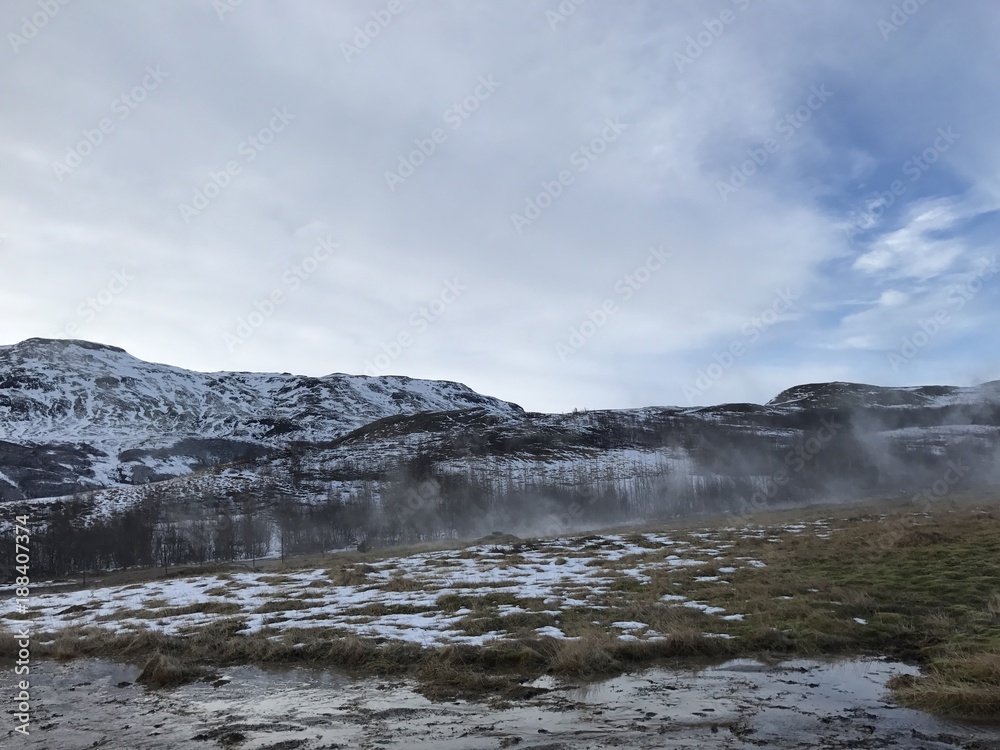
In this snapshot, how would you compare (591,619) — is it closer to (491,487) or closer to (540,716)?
(540,716)

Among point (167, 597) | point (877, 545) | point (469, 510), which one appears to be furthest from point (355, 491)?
point (877, 545)

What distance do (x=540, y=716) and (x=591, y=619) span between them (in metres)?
6.35

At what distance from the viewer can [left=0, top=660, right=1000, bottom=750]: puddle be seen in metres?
8.27

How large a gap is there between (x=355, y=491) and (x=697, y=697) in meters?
137

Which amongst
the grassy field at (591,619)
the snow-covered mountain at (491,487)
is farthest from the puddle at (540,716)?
the snow-covered mountain at (491,487)

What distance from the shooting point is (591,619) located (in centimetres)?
1551

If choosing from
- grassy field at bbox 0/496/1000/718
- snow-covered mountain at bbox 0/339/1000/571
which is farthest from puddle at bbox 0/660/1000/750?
snow-covered mountain at bbox 0/339/1000/571

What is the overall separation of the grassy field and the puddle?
30.6 inches

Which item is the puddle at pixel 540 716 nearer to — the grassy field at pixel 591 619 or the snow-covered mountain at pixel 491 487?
the grassy field at pixel 591 619

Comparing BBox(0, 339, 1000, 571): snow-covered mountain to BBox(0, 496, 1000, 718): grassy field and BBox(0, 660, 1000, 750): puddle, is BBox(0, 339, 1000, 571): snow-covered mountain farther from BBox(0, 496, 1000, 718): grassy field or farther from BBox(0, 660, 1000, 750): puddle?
BBox(0, 660, 1000, 750): puddle

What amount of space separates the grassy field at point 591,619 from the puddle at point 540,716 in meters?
0.78

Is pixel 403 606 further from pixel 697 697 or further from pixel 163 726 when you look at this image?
pixel 697 697

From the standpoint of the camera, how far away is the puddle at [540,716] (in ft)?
27.1

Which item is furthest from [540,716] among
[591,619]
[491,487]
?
[491,487]
